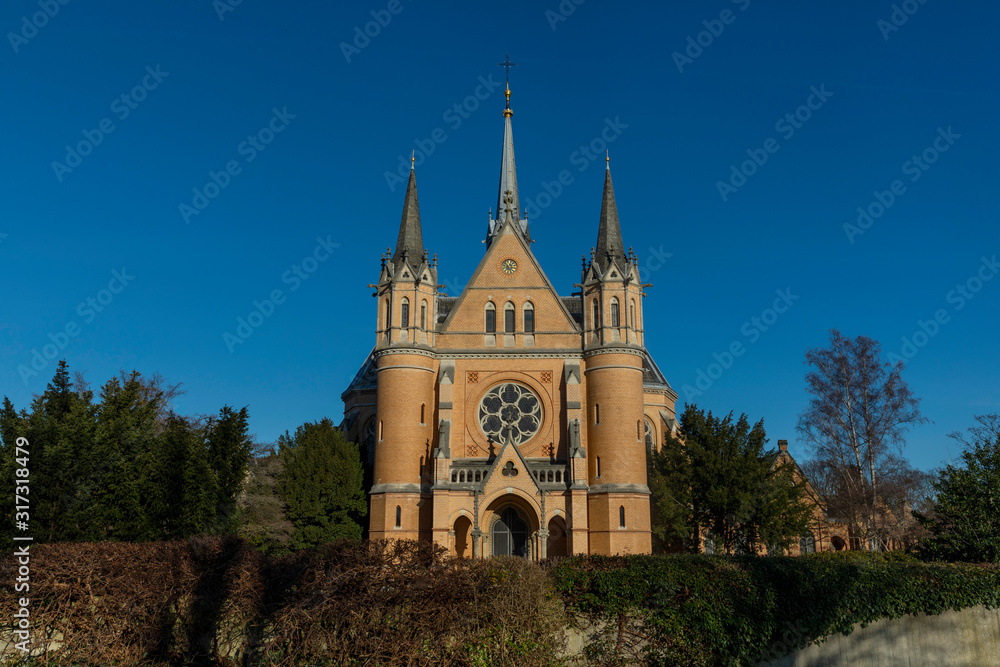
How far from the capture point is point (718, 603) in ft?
49.2

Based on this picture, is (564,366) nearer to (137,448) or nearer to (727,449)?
(727,449)

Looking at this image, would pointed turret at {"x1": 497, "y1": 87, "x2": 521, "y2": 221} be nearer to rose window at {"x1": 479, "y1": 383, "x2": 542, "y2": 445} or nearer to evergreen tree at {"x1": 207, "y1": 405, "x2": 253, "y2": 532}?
rose window at {"x1": 479, "y1": 383, "x2": 542, "y2": 445}

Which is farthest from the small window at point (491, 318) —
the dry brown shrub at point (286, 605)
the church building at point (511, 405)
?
the dry brown shrub at point (286, 605)

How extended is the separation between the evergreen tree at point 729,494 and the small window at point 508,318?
10.4 m

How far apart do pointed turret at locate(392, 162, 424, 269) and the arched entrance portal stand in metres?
13.3

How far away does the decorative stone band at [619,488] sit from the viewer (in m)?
34.3

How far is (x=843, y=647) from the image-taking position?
16.2 meters

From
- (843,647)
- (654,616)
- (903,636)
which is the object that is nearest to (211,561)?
(654,616)

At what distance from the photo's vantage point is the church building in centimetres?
3391

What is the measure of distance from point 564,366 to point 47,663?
2561 centimetres

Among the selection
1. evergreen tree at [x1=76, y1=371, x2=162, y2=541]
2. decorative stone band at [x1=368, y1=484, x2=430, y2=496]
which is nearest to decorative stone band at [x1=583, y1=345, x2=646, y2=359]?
decorative stone band at [x1=368, y1=484, x2=430, y2=496]

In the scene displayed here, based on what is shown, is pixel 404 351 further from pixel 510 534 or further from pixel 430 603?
pixel 430 603

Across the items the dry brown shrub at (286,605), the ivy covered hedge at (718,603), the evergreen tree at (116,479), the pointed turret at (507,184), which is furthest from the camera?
the pointed turret at (507,184)

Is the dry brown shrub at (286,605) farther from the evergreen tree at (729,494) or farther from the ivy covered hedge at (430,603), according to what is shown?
the evergreen tree at (729,494)
